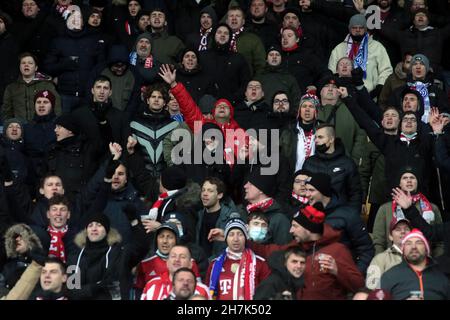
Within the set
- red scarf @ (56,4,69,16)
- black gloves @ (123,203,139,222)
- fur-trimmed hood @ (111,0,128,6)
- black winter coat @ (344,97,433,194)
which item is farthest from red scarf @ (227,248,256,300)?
fur-trimmed hood @ (111,0,128,6)

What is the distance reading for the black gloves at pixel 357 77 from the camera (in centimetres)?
1956

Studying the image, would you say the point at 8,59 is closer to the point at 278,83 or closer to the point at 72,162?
the point at 72,162

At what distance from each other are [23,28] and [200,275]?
6376mm

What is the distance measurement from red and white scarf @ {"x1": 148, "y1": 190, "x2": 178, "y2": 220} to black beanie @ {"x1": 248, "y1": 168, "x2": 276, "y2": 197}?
0.84m

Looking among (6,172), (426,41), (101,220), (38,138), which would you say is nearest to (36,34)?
(38,138)

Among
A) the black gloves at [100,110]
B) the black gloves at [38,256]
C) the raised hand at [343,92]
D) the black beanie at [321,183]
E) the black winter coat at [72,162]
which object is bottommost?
the black gloves at [38,256]

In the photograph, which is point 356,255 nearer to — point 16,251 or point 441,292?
point 441,292

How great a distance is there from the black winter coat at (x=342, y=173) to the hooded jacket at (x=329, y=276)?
208cm

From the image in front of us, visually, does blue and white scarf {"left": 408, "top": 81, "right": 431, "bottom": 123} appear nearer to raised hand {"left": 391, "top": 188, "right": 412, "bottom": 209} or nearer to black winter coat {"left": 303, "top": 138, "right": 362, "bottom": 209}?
black winter coat {"left": 303, "top": 138, "right": 362, "bottom": 209}

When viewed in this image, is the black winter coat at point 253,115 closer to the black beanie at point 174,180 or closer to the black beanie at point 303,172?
the black beanie at point 303,172

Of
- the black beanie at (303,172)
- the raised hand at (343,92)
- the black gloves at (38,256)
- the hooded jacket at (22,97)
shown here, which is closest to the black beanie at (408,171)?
the black beanie at (303,172)

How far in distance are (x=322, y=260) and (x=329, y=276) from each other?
7.8 inches

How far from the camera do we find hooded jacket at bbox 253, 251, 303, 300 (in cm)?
1550
